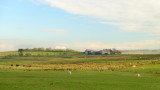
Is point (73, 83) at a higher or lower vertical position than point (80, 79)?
higher

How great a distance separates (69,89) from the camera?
27281 millimetres

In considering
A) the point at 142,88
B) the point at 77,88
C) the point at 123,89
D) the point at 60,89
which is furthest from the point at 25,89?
the point at 142,88

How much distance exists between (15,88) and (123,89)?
37.2ft

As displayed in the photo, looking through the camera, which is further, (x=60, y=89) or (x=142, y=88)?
(x=142, y=88)

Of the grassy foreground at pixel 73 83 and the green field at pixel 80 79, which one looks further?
the green field at pixel 80 79

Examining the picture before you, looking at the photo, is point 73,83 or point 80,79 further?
point 80,79

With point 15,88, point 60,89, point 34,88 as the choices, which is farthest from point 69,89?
point 15,88

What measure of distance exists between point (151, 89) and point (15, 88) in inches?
570

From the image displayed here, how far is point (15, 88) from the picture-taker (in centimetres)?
2712

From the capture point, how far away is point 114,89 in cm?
2816

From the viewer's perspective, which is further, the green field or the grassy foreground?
the green field

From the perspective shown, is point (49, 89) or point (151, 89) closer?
point (49, 89)

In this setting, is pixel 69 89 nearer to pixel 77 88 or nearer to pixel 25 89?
pixel 77 88

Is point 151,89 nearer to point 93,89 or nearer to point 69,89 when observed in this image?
point 93,89
